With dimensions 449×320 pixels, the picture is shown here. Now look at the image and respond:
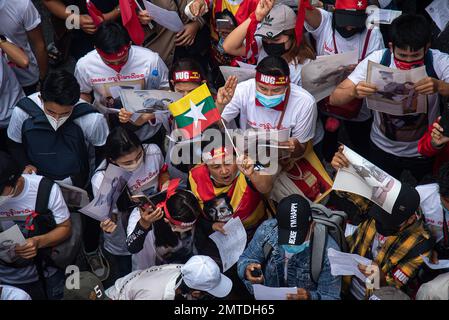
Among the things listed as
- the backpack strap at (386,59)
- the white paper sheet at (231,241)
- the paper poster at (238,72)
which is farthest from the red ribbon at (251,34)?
the white paper sheet at (231,241)

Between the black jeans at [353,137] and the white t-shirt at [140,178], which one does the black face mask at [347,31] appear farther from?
the white t-shirt at [140,178]

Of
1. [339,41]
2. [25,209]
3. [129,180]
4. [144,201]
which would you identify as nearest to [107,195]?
[129,180]

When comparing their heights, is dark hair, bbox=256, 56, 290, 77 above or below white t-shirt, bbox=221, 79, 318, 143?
above

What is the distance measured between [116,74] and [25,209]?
149 centimetres

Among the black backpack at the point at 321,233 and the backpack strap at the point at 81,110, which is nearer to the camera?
the black backpack at the point at 321,233

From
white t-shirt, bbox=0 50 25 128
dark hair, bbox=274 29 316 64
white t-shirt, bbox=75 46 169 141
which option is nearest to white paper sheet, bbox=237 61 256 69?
dark hair, bbox=274 29 316 64

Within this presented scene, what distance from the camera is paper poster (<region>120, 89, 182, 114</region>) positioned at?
6.43 m

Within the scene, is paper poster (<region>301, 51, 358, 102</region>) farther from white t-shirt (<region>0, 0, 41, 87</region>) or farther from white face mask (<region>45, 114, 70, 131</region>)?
white t-shirt (<region>0, 0, 41, 87</region>)

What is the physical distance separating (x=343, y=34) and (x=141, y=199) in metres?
2.25

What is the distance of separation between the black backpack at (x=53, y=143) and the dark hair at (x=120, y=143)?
376 millimetres

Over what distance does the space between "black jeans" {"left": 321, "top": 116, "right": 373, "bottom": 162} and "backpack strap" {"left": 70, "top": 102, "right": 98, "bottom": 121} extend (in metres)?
2.13

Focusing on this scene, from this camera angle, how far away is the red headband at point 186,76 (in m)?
6.52

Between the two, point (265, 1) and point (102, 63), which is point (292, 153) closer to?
point (265, 1)

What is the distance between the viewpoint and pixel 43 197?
19.6ft
